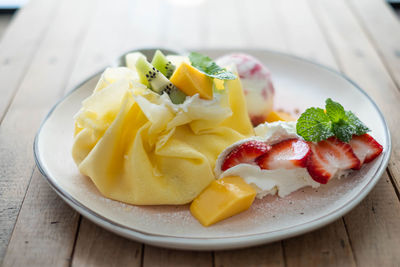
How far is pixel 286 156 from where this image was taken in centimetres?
167

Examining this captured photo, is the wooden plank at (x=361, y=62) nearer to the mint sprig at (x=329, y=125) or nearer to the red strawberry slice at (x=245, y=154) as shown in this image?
the mint sprig at (x=329, y=125)

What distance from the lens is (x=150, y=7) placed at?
351 cm

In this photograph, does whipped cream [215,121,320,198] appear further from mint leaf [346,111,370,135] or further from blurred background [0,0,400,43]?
blurred background [0,0,400,43]

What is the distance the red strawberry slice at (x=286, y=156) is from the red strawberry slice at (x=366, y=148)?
203mm

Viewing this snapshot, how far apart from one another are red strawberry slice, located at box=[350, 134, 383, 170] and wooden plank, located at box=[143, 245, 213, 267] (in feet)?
2.40

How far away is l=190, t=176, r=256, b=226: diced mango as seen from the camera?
4.85ft

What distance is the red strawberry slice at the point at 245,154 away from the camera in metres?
1.66

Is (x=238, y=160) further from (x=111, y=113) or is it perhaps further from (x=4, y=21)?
(x=4, y=21)

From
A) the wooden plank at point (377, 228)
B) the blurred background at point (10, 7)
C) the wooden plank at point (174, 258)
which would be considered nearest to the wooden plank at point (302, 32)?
the wooden plank at point (377, 228)

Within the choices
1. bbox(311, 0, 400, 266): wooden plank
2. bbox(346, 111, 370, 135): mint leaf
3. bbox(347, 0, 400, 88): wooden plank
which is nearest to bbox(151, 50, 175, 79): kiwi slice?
bbox(346, 111, 370, 135): mint leaf

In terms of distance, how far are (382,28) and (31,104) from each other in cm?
245

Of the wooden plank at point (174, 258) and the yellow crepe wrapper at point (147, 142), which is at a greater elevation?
the yellow crepe wrapper at point (147, 142)

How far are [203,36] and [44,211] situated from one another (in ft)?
6.21

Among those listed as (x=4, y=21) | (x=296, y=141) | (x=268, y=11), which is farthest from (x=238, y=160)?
(x=4, y=21)
